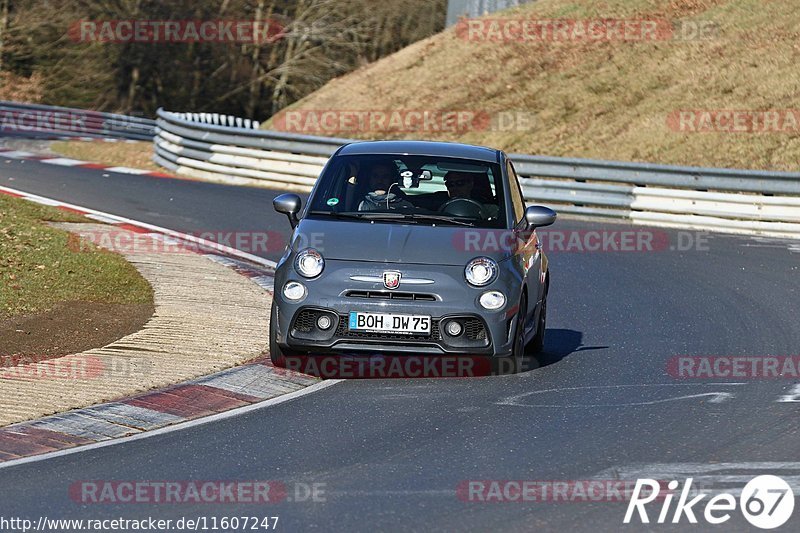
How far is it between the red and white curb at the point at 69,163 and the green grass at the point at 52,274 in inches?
373

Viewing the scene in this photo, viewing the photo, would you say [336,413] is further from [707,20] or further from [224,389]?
[707,20]

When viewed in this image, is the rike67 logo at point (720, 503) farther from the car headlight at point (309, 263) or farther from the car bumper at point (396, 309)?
the car headlight at point (309, 263)

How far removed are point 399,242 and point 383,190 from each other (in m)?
0.88

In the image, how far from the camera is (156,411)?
8.62 metres

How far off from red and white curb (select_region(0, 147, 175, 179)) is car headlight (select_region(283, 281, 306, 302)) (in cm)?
1635

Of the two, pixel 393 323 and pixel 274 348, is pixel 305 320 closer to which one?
pixel 274 348

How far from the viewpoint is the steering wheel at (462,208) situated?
407 inches

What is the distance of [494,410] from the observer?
8727 mm

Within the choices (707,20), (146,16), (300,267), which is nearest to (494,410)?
(300,267)
